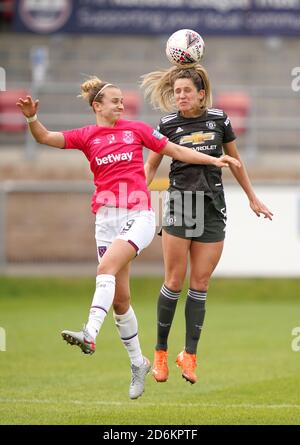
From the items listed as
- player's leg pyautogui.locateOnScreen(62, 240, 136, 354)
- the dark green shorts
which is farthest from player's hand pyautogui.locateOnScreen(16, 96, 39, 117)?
the dark green shorts

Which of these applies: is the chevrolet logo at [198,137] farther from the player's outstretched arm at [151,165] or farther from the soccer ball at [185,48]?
the soccer ball at [185,48]

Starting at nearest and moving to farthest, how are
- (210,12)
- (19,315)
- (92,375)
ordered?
(92,375) → (19,315) → (210,12)

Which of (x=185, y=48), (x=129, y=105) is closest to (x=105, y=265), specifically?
(x=185, y=48)

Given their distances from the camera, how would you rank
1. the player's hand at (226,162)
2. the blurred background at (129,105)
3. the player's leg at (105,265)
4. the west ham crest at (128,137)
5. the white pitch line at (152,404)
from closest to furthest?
the player's leg at (105,265), the player's hand at (226,162), the west ham crest at (128,137), the white pitch line at (152,404), the blurred background at (129,105)

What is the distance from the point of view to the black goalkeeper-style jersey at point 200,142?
28.1 ft

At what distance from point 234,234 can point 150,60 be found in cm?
632

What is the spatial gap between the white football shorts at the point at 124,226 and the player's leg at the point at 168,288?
0.37m

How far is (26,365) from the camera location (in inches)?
470

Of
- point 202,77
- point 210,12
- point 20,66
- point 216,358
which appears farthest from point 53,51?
point 202,77

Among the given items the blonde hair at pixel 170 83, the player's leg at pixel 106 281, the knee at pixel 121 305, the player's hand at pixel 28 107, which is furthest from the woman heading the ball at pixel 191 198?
the player's hand at pixel 28 107

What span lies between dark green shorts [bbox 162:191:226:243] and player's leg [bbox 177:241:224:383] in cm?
7

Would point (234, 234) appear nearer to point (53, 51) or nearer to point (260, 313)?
point (260, 313)

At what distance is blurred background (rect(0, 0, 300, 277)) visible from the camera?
17.9 metres

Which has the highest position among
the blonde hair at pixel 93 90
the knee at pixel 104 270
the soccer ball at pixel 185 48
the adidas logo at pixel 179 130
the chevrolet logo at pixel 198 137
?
the soccer ball at pixel 185 48
